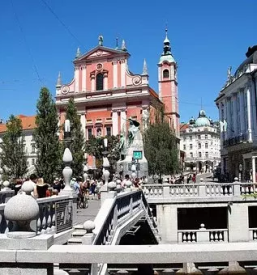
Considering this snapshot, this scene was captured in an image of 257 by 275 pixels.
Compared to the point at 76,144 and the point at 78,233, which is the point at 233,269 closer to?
the point at 78,233

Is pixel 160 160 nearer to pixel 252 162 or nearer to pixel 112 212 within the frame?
pixel 252 162

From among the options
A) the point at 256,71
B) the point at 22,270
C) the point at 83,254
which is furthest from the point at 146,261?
the point at 256,71

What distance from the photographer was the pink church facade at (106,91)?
197 ft

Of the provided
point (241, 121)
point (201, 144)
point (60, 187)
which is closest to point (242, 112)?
point (241, 121)

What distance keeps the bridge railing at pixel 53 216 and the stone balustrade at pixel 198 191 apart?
579 inches

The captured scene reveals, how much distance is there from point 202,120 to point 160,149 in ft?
359

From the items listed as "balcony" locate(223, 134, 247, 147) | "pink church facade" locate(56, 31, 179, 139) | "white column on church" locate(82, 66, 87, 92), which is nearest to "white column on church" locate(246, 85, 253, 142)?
"balcony" locate(223, 134, 247, 147)

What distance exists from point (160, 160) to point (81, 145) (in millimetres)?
11955

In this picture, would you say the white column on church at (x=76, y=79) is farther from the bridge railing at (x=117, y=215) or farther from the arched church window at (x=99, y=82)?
the bridge railing at (x=117, y=215)

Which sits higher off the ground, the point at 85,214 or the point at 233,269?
→ the point at 233,269

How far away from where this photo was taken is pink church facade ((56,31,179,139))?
60156 mm

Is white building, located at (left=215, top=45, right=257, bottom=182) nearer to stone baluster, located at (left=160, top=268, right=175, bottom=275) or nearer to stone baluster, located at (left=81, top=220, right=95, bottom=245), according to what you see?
stone baluster, located at (left=81, top=220, right=95, bottom=245)

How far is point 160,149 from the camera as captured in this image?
3456 centimetres

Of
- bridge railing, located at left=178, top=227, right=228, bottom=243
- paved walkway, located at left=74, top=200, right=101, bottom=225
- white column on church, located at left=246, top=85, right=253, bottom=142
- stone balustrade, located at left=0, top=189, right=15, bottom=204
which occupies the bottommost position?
bridge railing, located at left=178, top=227, right=228, bottom=243
